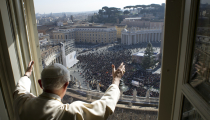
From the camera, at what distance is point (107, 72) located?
4.07 metres

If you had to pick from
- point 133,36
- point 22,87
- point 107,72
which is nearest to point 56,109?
point 22,87

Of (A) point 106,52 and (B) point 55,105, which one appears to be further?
(A) point 106,52

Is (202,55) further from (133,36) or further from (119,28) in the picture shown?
(133,36)

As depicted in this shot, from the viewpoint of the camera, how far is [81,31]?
17.0 ft

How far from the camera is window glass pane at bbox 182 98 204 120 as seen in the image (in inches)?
9.9

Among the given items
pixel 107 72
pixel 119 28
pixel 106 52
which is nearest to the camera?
pixel 107 72

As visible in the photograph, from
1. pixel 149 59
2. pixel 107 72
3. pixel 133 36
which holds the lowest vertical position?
pixel 107 72

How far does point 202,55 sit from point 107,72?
3862 millimetres

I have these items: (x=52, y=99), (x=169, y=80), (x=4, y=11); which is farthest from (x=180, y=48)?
(x=4, y=11)

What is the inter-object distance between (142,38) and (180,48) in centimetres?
687

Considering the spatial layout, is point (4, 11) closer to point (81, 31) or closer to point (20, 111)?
point (20, 111)

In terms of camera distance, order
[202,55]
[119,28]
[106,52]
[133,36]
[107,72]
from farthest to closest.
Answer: [133,36] → [119,28] → [106,52] → [107,72] → [202,55]

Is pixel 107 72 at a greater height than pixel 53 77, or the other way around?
pixel 53 77


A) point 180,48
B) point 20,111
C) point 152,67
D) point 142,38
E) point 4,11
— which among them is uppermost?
point 4,11
